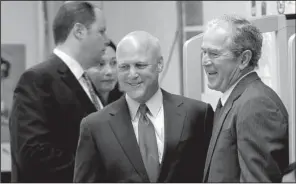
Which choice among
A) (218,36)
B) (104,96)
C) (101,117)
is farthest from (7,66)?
(218,36)

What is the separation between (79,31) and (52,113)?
0.38 m

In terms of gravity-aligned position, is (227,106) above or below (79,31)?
below

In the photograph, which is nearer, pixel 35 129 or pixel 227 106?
pixel 227 106

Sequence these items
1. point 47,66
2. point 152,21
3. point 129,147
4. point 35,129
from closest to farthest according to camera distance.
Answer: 1. point 129,147
2. point 35,129
3. point 47,66
4. point 152,21

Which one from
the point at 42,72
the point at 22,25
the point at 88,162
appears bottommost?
the point at 88,162

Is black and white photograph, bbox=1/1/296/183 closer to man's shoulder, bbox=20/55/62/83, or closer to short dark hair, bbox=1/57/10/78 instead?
man's shoulder, bbox=20/55/62/83

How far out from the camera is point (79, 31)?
8.42 ft

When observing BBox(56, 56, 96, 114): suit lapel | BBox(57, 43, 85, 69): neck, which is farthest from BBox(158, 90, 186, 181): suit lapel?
BBox(57, 43, 85, 69): neck

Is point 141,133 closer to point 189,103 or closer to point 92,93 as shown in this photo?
point 189,103

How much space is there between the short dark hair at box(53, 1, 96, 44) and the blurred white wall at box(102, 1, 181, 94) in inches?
69.9

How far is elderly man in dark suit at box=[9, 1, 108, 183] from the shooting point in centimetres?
235

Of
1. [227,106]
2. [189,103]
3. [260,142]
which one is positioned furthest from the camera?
[189,103]

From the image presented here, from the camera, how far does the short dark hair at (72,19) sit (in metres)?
2.57

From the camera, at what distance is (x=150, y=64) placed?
1.94 metres
